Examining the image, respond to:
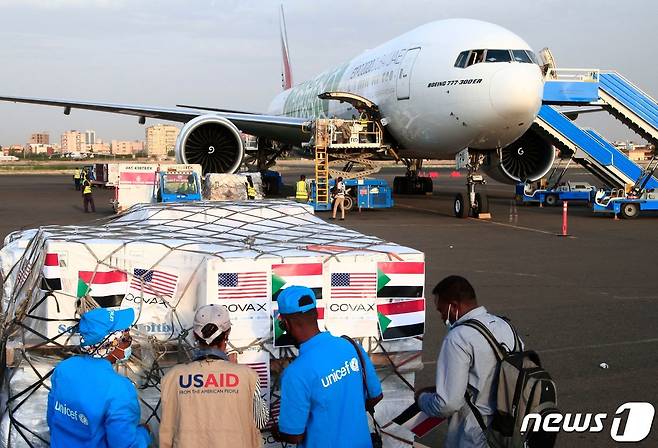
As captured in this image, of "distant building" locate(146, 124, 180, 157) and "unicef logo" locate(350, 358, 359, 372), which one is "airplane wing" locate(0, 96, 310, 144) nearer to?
"unicef logo" locate(350, 358, 359, 372)

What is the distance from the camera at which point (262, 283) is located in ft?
14.1

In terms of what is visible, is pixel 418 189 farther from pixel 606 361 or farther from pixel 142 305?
pixel 142 305

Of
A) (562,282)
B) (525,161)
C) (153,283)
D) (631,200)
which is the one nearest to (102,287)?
(153,283)

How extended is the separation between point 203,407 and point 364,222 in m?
16.7

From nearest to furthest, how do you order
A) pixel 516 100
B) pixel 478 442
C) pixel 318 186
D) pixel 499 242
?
pixel 478 442, pixel 499 242, pixel 516 100, pixel 318 186

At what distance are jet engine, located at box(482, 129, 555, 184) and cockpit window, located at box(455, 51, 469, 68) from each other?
6.75 metres

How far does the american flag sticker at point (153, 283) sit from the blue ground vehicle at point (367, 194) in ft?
61.8

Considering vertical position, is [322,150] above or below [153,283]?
above

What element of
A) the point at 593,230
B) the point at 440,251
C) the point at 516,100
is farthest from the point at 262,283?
the point at 593,230

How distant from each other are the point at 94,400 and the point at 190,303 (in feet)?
4.45

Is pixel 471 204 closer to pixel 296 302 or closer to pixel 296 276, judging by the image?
Answer: pixel 296 276

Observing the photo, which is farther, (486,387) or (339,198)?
(339,198)

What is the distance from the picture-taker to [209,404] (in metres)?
3.21

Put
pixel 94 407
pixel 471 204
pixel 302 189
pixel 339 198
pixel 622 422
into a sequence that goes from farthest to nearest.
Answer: pixel 302 189 < pixel 471 204 < pixel 339 198 < pixel 622 422 < pixel 94 407
